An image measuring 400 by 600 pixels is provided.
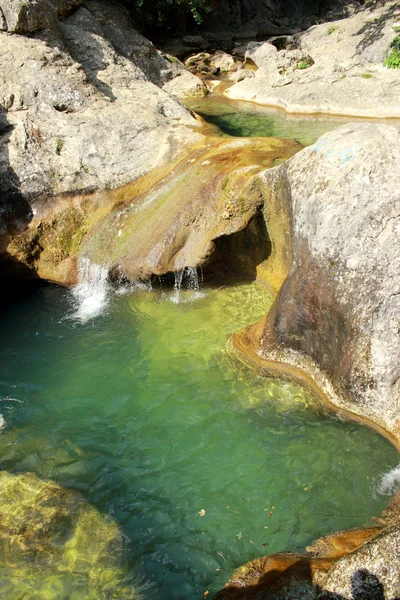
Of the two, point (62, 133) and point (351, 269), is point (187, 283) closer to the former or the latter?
point (351, 269)

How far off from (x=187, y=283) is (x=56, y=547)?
16.9 feet

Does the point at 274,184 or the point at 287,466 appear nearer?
the point at 287,466

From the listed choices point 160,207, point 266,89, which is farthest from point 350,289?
point 266,89

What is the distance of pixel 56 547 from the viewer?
474cm

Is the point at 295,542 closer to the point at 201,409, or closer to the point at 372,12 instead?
the point at 201,409

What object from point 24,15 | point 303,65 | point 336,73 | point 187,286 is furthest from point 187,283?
point 303,65

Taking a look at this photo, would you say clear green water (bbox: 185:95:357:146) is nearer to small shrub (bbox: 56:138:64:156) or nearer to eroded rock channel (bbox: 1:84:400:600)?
small shrub (bbox: 56:138:64:156)

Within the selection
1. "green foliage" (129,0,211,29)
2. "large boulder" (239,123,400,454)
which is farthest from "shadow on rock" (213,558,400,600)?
"green foliage" (129,0,211,29)

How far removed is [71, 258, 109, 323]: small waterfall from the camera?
8.92m

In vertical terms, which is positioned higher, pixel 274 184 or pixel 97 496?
pixel 274 184

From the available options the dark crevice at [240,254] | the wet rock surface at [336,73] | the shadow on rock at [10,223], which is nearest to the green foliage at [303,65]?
the wet rock surface at [336,73]

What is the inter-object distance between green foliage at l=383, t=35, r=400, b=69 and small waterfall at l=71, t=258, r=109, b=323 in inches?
555

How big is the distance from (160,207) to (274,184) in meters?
2.85

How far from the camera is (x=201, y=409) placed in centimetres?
639
